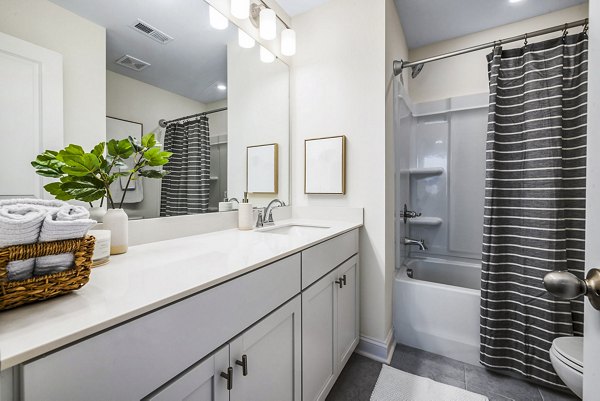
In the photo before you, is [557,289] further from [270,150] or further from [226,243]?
[270,150]

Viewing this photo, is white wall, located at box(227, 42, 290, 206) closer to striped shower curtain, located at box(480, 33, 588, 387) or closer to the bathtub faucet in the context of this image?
the bathtub faucet

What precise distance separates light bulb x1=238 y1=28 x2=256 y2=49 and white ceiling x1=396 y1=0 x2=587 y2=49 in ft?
3.64

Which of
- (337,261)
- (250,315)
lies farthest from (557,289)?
(337,261)

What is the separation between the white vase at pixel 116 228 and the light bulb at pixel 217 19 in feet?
3.75

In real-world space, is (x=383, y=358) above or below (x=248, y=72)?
below

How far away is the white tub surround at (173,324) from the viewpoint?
0.42 m

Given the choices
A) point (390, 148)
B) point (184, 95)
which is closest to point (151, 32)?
point (184, 95)

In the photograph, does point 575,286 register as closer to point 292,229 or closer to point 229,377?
point 229,377

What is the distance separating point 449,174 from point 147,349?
8.66 ft

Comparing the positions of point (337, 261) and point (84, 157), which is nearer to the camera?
point (84, 157)

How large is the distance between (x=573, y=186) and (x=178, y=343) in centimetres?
201

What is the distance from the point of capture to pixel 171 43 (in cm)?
123

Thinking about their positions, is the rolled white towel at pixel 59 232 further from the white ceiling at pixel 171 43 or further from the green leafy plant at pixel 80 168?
the white ceiling at pixel 171 43

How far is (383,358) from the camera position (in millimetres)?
1682
